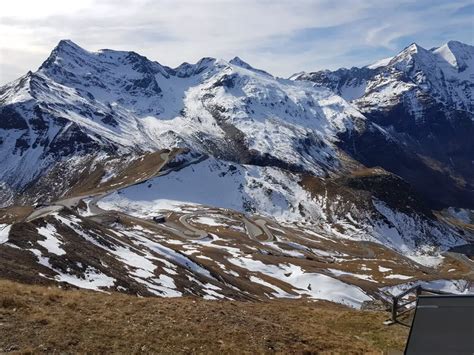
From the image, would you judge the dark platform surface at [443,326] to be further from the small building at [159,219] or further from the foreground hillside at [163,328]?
the small building at [159,219]

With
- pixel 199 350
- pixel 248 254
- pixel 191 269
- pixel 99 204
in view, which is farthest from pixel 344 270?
pixel 199 350

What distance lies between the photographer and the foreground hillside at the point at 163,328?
18.8 meters

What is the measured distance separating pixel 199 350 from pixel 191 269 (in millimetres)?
54533

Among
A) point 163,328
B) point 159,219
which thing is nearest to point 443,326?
point 163,328

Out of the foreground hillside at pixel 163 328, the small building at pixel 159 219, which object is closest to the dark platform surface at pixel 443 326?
the foreground hillside at pixel 163 328

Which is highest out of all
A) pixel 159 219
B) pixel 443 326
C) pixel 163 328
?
pixel 443 326

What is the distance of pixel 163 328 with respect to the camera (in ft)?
68.8

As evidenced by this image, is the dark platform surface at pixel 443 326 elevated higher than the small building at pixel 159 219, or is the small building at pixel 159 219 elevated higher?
the dark platform surface at pixel 443 326

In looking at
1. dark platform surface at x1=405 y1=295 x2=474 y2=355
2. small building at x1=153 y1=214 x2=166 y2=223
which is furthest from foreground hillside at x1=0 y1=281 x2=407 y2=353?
small building at x1=153 y1=214 x2=166 y2=223

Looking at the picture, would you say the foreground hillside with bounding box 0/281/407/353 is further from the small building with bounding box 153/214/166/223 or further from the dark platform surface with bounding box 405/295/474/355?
the small building with bounding box 153/214/166/223

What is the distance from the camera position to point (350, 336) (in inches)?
953

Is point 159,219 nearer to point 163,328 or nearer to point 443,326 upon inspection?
point 163,328

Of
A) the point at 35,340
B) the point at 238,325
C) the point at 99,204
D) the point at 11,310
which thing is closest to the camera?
the point at 35,340

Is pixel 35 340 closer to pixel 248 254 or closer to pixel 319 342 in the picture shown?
pixel 319 342
